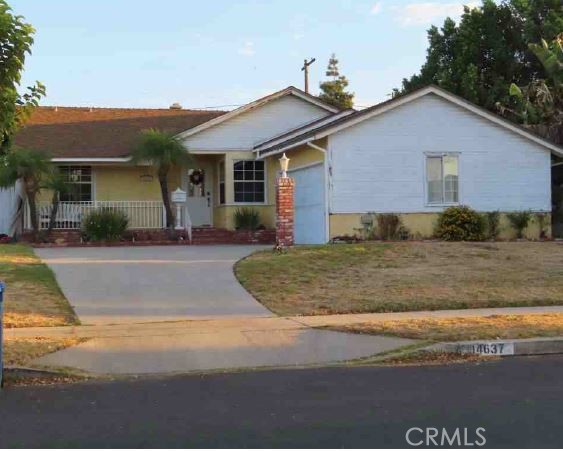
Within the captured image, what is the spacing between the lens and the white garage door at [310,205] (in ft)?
67.5

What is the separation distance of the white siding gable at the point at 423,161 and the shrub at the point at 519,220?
34 cm

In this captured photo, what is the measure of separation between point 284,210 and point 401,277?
4.15 metres

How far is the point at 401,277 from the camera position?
13938 mm

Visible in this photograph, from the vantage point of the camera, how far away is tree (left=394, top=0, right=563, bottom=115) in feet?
107

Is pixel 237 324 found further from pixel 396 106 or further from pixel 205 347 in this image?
pixel 396 106

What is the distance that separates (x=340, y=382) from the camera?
7594mm

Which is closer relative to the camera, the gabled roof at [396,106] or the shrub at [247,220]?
the gabled roof at [396,106]

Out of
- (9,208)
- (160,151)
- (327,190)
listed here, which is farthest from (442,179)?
(9,208)

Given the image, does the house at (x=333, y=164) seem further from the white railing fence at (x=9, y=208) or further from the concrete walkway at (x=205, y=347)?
the concrete walkway at (x=205, y=347)

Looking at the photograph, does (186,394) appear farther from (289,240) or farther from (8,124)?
(289,240)

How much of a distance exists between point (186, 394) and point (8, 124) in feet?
13.4

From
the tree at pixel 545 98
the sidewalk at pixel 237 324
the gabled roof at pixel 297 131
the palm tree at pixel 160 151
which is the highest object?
the tree at pixel 545 98

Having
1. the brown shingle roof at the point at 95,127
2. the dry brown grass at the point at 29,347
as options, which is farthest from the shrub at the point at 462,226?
the dry brown grass at the point at 29,347

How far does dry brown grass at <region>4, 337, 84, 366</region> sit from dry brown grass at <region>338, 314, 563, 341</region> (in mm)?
3847
